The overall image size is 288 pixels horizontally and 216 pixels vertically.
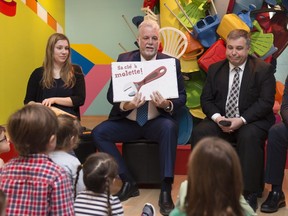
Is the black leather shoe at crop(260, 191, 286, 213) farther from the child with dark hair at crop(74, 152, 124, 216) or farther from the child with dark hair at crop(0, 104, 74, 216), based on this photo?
the child with dark hair at crop(0, 104, 74, 216)

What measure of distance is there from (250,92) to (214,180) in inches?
70.6

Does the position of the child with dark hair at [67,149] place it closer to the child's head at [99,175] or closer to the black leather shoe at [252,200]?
the child's head at [99,175]

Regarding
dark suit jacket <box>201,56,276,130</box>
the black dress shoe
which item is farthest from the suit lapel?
the black dress shoe

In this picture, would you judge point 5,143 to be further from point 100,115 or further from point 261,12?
point 100,115

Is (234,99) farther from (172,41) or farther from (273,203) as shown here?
(172,41)

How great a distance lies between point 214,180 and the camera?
1.27 metres

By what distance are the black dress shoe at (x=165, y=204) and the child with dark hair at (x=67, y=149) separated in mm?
842

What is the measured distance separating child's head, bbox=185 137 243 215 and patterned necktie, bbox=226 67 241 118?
1.73 m

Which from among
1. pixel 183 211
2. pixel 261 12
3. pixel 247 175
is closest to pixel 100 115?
pixel 261 12

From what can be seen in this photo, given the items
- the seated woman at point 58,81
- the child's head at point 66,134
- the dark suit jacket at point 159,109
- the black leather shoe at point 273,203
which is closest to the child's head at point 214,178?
the child's head at point 66,134

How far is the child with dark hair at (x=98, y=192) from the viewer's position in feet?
5.36

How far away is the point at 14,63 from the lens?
4641 mm

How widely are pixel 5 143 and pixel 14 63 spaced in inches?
95.6

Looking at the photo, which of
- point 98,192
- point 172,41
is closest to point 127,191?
point 98,192
